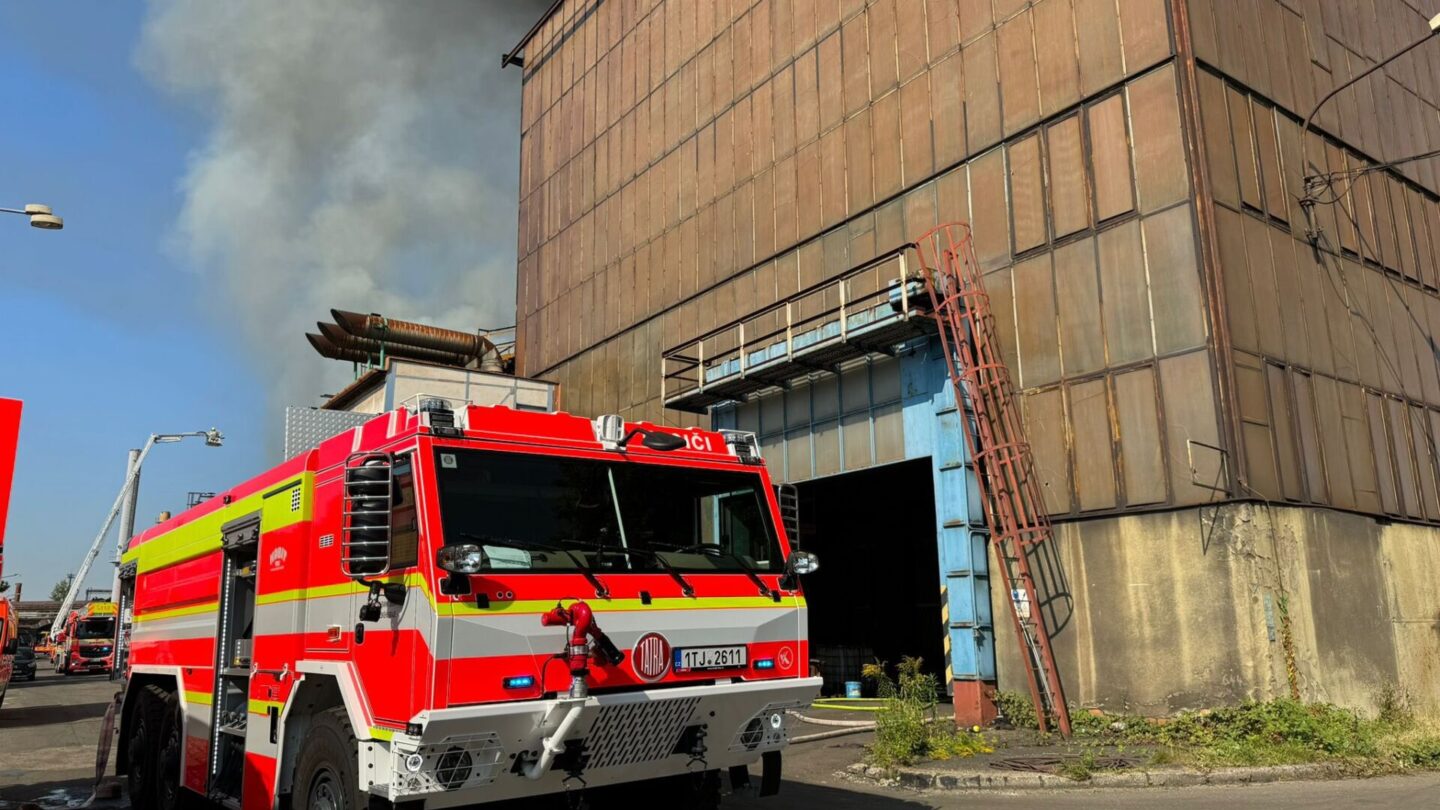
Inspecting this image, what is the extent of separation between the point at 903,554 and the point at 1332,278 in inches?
575

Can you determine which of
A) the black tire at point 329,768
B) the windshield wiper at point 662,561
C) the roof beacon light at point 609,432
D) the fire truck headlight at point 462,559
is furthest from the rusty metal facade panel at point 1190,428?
the black tire at point 329,768

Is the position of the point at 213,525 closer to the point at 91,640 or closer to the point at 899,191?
the point at 899,191

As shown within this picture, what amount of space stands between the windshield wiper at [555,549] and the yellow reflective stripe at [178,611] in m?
4.38

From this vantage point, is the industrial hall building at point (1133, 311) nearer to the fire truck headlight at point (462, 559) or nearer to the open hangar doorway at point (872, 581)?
the open hangar doorway at point (872, 581)

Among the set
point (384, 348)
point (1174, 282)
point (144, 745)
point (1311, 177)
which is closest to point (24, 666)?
point (384, 348)

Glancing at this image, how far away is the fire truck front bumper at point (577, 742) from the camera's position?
18.1 ft

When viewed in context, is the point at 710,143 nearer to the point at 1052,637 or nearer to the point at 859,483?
the point at 859,483

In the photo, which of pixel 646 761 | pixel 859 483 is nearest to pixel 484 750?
pixel 646 761

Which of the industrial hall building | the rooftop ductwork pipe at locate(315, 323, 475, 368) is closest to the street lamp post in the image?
the industrial hall building

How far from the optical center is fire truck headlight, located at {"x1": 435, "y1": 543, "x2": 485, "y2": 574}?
219 inches

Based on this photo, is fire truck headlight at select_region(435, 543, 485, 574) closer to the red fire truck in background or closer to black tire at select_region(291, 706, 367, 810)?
black tire at select_region(291, 706, 367, 810)

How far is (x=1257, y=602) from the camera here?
13773 mm

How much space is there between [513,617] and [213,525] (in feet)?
17.0

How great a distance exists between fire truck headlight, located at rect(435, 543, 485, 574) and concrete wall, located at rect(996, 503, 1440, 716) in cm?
1204
